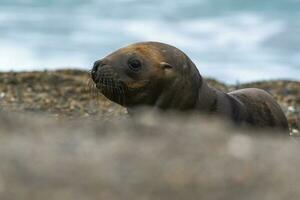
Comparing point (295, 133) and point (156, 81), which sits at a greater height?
point (156, 81)

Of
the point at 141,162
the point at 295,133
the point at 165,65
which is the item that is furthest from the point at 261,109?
the point at 141,162

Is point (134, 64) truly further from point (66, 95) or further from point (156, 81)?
point (66, 95)

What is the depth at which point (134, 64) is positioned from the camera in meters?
9.16

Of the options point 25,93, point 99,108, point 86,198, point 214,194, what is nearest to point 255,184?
point 214,194

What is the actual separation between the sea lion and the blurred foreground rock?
4.20 meters

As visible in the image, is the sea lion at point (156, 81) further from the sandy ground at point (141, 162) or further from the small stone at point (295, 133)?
the small stone at point (295, 133)

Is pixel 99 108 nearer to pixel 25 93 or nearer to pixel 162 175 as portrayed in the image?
pixel 25 93

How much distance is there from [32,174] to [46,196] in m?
0.26

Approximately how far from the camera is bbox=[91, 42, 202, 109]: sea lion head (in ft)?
29.7

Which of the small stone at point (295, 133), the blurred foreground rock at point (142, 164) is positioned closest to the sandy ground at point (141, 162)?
the blurred foreground rock at point (142, 164)

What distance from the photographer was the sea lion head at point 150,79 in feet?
29.7

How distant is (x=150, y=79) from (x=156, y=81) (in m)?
0.07

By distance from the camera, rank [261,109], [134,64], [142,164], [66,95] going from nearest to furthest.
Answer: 1. [142,164]
2. [134,64]
3. [261,109]
4. [66,95]

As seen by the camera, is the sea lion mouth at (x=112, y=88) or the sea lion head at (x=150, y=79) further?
the sea lion head at (x=150, y=79)
